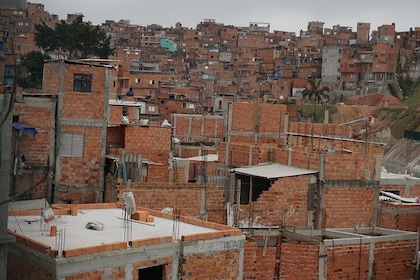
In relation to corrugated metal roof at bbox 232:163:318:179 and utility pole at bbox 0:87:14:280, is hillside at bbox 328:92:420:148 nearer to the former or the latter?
corrugated metal roof at bbox 232:163:318:179

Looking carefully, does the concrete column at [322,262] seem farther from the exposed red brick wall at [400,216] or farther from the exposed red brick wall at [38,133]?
the exposed red brick wall at [38,133]

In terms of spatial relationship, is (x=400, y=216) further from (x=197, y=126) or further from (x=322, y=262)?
(x=197, y=126)

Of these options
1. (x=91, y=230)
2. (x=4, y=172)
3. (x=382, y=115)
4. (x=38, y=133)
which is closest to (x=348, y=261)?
(x=91, y=230)

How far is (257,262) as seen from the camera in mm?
14961

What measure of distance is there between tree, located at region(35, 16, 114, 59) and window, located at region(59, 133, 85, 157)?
2257 cm

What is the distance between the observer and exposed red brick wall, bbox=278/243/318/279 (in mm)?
14570

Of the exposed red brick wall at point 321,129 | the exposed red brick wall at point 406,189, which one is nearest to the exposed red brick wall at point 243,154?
the exposed red brick wall at point 406,189

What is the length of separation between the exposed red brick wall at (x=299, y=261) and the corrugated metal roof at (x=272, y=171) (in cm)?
225

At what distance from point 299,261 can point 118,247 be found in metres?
6.25

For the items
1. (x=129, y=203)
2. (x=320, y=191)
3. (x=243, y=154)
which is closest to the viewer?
(x=129, y=203)

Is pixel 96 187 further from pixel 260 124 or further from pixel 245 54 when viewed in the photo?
pixel 245 54

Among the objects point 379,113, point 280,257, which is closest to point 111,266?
point 280,257

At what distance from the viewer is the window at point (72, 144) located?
17391 millimetres

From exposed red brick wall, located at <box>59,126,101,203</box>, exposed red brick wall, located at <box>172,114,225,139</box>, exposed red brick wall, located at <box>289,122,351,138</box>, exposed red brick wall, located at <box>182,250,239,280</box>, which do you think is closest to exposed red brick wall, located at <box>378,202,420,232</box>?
exposed red brick wall, located at <box>182,250,239,280</box>
